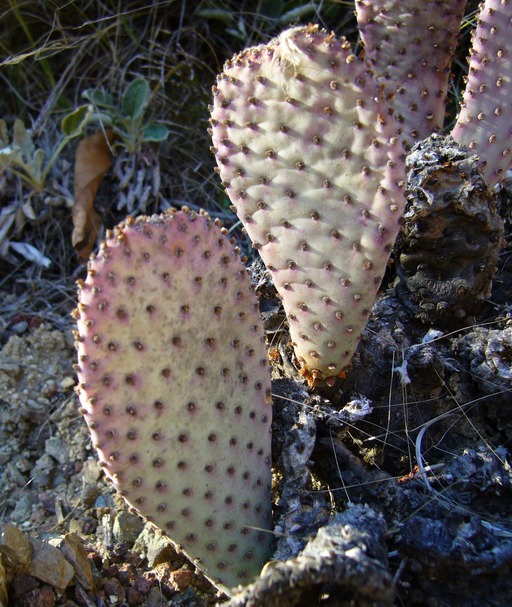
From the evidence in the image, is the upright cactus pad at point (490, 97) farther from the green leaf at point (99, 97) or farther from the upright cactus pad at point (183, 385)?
the green leaf at point (99, 97)

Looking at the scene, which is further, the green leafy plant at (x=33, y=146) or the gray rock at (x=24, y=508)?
the green leafy plant at (x=33, y=146)

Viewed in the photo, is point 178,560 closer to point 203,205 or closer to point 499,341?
point 499,341

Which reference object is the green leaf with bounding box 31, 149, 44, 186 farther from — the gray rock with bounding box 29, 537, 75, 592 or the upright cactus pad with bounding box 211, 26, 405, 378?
the gray rock with bounding box 29, 537, 75, 592

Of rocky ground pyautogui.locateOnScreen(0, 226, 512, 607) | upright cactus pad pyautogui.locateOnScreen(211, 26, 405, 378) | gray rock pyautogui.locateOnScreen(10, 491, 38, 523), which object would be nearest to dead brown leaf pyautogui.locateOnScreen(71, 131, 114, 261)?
rocky ground pyautogui.locateOnScreen(0, 226, 512, 607)

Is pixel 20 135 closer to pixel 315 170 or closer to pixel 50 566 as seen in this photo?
pixel 315 170

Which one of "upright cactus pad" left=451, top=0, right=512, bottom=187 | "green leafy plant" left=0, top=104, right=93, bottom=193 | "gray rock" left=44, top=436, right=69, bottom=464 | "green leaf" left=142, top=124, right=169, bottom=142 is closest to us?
"upright cactus pad" left=451, top=0, right=512, bottom=187

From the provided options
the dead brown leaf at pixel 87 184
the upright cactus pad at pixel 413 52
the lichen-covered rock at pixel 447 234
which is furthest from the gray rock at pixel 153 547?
the upright cactus pad at pixel 413 52
